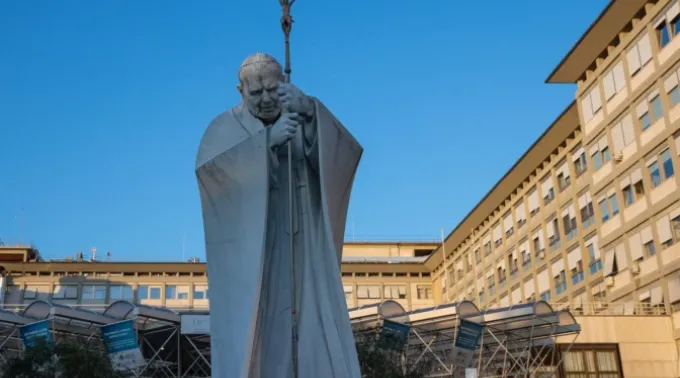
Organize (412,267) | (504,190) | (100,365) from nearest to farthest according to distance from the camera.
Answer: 1. (100,365)
2. (504,190)
3. (412,267)

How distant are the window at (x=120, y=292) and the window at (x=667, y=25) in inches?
1718

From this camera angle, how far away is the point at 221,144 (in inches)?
395

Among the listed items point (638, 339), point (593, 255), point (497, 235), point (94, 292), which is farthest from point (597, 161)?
point (94, 292)

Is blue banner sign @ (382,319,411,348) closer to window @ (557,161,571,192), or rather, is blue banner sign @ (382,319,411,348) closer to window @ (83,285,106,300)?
window @ (557,161,571,192)

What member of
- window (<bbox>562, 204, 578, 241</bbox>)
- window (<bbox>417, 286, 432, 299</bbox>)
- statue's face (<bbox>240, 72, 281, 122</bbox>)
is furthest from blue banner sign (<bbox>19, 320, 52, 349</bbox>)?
window (<bbox>417, 286, 432, 299</bbox>)

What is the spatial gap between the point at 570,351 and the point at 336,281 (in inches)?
1111

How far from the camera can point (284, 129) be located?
9.54 m

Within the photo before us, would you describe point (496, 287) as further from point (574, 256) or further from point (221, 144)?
point (221, 144)

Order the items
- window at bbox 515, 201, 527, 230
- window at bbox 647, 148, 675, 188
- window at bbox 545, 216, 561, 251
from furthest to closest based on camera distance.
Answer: window at bbox 515, 201, 527, 230 → window at bbox 545, 216, 561, 251 → window at bbox 647, 148, 675, 188

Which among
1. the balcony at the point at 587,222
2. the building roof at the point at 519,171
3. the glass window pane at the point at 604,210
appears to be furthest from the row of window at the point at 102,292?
the glass window pane at the point at 604,210

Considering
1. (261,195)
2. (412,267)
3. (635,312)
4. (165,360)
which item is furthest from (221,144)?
(412,267)

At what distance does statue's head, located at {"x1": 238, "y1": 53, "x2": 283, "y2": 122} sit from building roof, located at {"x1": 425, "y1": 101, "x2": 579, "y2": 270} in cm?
3737

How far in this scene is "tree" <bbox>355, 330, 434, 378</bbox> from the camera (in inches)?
1048

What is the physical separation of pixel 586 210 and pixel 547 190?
521 cm
